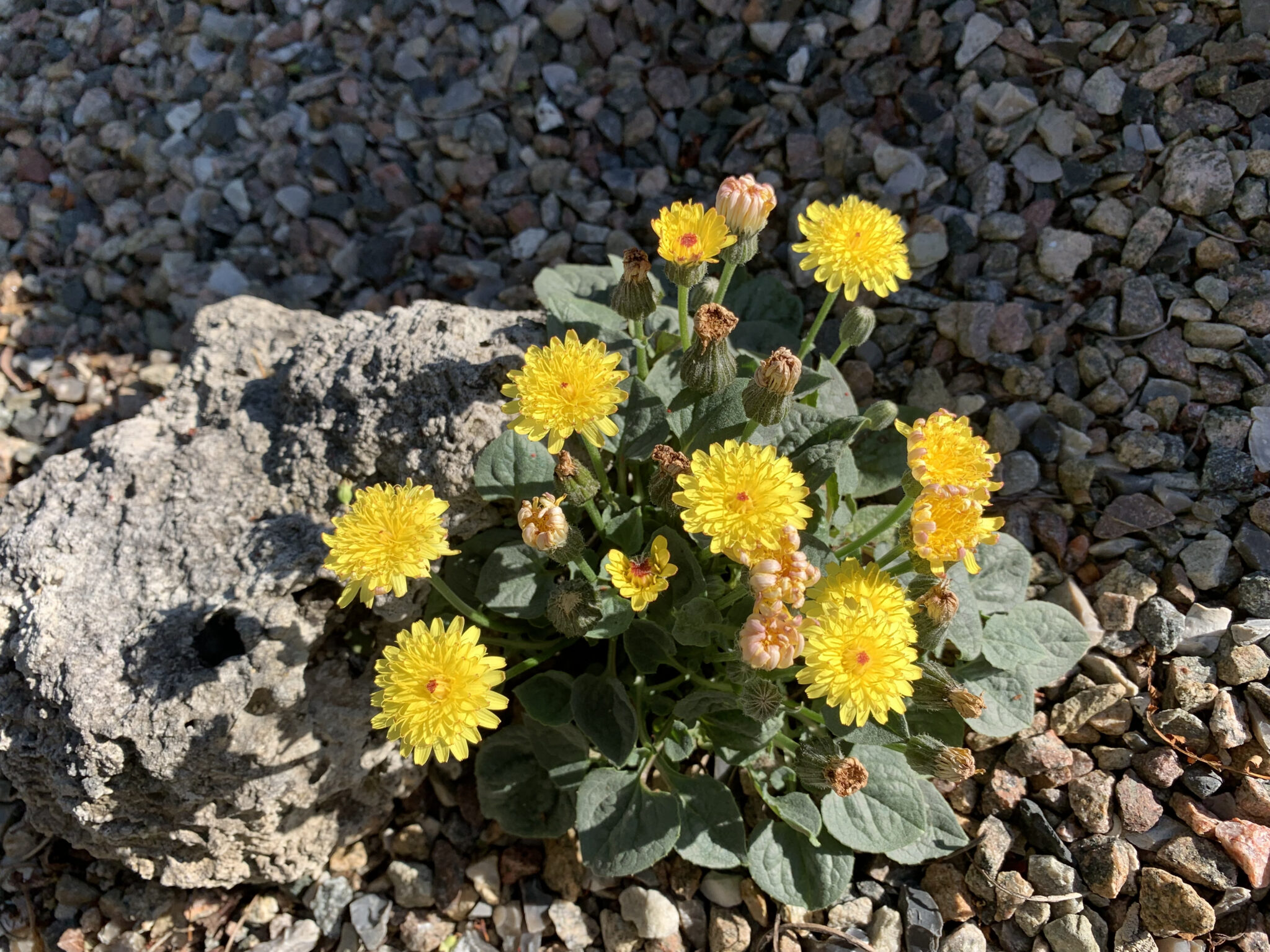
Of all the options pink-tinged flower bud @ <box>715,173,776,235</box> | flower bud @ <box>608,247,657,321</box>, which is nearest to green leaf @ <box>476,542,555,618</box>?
flower bud @ <box>608,247,657,321</box>

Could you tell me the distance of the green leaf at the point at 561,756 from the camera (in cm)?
335

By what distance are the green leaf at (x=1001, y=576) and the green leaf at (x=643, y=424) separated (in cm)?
132

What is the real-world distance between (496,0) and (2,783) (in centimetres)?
458

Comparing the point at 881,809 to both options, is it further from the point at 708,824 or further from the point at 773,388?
the point at 773,388

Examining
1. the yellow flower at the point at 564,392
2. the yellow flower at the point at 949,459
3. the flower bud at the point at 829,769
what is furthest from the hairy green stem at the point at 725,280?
the flower bud at the point at 829,769

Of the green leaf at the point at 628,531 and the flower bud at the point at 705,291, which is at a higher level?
the flower bud at the point at 705,291

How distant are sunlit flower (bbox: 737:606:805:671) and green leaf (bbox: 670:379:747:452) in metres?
0.84

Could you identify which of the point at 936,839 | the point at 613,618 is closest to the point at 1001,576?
the point at 936,839

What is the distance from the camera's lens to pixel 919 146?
4.34 meters

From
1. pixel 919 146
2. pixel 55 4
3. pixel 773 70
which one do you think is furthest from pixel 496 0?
pixel 55 4

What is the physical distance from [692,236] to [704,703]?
1.59 meters

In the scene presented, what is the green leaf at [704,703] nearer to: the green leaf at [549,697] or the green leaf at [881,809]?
the green leaf at [549,697]

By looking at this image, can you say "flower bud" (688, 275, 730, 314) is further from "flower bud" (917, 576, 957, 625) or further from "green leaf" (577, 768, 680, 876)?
"green leaf" (577, 768, 680, 876)

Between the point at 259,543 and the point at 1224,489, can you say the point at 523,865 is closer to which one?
the point at 259,543
